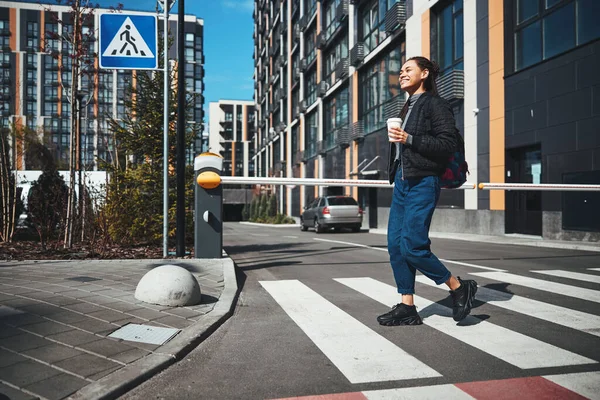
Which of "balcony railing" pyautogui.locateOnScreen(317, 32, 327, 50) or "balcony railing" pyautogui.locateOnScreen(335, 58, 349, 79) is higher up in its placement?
"balcony railing" pyautogui.locateOnScreen(317, 32, 327, 50)

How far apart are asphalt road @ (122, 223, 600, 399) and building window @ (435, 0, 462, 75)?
14554mm

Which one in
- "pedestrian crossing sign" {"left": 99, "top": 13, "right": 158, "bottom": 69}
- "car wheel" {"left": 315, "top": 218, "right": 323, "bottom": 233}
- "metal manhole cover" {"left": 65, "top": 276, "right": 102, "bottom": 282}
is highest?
"pedestrian crossing sign" {"left": 99, "top": 13, "right": 158, "bottom": 69}

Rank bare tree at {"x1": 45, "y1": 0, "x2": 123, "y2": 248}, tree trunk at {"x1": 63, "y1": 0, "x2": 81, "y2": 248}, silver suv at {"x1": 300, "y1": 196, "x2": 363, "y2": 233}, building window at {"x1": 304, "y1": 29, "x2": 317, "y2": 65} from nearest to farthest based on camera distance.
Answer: tree trunk at {"x1": 63, "y1": 0, "x2": 81, "y2": 248} < bare tree at {"x1": 45, "y1": 0, "x2": 123, "y2": 248} < silver suv at {"x1": 300, "y1": 196, "x2": 363, "y2": 233} < building window at {"x1": 304, "y1": 29, "x2": 317, "y2": 65}

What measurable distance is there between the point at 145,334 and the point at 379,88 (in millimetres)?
24792

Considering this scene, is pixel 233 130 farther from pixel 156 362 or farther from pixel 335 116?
pixel 156 362

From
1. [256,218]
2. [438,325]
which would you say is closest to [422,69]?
[438,325]

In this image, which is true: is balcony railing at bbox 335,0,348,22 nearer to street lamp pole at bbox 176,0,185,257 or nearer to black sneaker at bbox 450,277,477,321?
street lamp pole at bbox 176,0,185,257

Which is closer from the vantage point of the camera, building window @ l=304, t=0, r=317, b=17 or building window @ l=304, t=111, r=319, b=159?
building window @ l=304, t=0, r=317, b=17

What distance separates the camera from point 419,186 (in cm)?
390

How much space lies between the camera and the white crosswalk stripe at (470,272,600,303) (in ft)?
17.0

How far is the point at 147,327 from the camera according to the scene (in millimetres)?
3748

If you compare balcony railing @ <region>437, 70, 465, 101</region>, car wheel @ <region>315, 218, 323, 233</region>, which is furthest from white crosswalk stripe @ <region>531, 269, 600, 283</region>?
car wheel @ <region>315, 218, 323, 233</region>

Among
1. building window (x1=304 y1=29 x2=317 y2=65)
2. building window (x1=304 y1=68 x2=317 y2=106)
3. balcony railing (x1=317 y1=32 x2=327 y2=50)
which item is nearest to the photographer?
balcony railing (x1=317 y1=32 x2=327 y2=50)

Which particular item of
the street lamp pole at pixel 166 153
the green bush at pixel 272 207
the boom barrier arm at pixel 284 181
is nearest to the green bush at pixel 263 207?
the green bush at pixel 272 207
